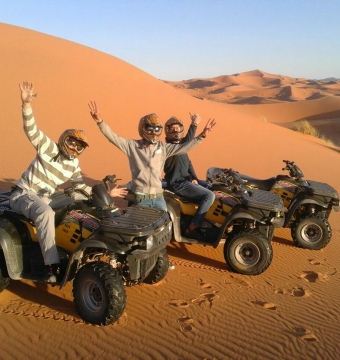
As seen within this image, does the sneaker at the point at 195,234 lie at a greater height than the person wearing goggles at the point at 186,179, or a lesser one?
lesser

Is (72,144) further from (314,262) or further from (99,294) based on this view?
(314,262)

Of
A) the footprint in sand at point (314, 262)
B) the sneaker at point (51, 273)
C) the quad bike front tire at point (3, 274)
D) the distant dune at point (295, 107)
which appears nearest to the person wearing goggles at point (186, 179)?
the footprint in sand at point (314, 262)

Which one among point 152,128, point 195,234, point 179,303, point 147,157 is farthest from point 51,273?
point 195,234

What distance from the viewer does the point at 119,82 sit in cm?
2245

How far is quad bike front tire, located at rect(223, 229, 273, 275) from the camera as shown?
5.52 meters

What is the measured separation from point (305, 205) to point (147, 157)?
3.43 metres

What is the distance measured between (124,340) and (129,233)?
3.50ft

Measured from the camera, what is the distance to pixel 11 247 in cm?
439

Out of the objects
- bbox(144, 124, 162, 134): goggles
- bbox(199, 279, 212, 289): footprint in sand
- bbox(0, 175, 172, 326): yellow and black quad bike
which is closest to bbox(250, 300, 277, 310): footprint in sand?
bbox(199, 279, 212, 289): footprint in sand

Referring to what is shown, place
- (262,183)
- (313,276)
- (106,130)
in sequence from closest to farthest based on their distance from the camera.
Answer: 1. (106,130)
2. (313,276)
3. (262,183)

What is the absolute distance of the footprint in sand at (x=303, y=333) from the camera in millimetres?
4062

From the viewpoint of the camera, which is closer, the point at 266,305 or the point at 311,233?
the point at 266,305

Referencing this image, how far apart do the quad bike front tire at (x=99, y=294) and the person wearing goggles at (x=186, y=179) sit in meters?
2.17

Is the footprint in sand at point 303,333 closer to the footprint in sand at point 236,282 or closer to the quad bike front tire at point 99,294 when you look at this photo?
the footprint in sand at point 236,282
